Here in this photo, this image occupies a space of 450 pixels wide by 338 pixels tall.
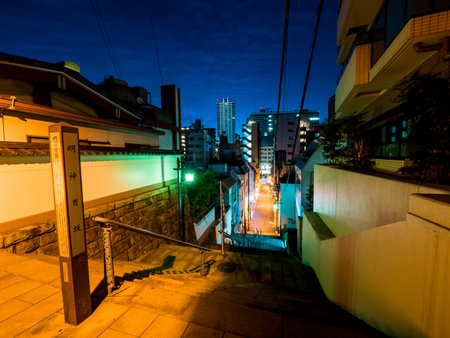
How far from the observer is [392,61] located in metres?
6.06

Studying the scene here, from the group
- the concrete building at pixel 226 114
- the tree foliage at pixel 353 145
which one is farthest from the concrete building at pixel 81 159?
the concrete building at pixel 226 114

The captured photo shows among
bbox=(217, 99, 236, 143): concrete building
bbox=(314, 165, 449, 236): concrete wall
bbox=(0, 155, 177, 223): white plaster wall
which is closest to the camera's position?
bbox=(314, 165, 449, 236): concrete wall

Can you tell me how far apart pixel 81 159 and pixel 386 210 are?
8.27 meters

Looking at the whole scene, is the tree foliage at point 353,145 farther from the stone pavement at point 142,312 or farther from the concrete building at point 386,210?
the stone pavement at point 142,312

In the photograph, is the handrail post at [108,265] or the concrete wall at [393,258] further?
the handrail post at [108,265]

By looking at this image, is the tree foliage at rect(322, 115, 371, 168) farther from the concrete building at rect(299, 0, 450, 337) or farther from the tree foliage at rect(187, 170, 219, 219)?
the tree foliage at rect(187, 170, 219, 219)

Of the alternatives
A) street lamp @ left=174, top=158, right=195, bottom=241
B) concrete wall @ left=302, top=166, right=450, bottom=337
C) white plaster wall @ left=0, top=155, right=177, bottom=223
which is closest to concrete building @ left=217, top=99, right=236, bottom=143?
street lamp @ left=174, top=158, right=195, bottom=241

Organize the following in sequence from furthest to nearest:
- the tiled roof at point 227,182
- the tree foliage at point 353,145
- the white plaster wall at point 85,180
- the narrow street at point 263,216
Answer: the narrow street at point 263,216 → the tiled roof at point 227,182 → the tree foliage at point 353,145 → the white plaster wall at point 85,180

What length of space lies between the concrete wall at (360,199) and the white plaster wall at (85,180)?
8013 millimetres

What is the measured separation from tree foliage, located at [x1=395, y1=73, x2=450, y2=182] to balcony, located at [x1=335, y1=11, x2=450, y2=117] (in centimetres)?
258

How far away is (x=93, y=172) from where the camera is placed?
6.35m

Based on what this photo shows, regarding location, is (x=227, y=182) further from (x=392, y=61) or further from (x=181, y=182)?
(x=392, y=61)

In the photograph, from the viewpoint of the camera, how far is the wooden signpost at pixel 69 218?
90.7 inches

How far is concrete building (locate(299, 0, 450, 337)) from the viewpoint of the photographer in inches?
89.3
